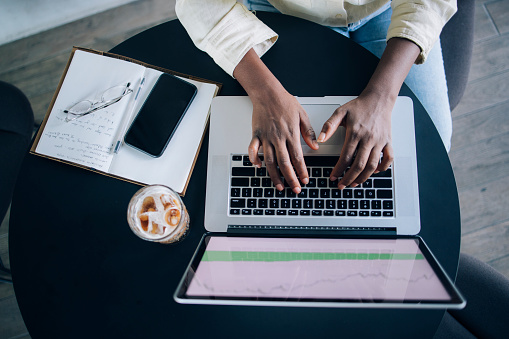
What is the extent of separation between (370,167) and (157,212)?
1.65ft

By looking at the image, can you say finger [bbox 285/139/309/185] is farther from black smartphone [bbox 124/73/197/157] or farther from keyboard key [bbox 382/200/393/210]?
black smartphone [bbox 124/73/197/157]

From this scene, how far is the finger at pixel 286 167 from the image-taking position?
2.56 feet

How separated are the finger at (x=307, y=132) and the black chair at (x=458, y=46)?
1.95 ft

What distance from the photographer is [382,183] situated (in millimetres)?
805

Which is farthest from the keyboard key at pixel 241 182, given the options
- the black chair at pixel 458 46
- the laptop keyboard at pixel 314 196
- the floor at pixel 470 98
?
the floor at pixel 470 98

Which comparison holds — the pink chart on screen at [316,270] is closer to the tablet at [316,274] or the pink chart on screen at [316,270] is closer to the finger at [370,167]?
the tablet at [316,274]

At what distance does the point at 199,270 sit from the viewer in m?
0.66

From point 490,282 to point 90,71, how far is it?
49.4 inches

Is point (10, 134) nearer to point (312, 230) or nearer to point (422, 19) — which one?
point (312, 230)

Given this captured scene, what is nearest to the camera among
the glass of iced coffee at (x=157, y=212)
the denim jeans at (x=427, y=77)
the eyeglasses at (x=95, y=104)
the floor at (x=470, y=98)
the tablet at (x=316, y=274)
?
the tablet at (x=316, y=274)

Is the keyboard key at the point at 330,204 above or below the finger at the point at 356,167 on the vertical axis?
below

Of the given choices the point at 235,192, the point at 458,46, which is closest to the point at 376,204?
the point at 235,192

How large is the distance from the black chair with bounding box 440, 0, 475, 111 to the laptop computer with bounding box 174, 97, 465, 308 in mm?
378

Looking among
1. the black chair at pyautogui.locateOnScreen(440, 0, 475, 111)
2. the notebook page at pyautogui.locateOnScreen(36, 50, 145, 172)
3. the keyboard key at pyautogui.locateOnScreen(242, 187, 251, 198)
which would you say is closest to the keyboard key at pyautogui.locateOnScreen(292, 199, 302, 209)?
the keyboard key at pyautogui.locateOnScreen(242, 187, 251, 198)
